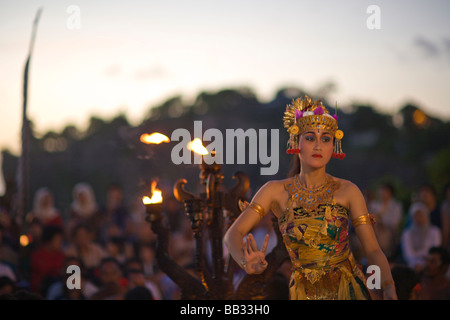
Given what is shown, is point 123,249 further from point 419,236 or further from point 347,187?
point 347,187

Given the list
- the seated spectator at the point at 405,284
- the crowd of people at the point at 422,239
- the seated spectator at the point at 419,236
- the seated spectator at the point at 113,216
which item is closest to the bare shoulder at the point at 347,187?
the seated spectator at the point at 405,284

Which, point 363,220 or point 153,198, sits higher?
point 153,198

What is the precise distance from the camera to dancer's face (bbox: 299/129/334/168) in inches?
135

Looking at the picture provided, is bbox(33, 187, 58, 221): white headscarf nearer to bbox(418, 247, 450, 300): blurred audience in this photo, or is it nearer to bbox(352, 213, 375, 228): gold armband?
bbox(418, 247, 450, 300): blurred audience

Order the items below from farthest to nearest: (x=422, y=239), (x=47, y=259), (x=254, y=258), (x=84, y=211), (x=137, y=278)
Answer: (x=84, y=211) → (x=422, y=239) → (x=47, y=259) → (x=137, y=278) → (x=254, y=258)

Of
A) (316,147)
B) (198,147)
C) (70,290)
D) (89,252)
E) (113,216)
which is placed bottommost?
(70,290)

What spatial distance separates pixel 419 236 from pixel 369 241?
476 centimetres

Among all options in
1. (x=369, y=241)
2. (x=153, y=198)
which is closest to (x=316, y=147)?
(x=369, y=241)

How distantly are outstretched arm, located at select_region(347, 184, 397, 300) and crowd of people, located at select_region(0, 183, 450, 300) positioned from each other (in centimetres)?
185

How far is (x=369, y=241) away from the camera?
3.27 m

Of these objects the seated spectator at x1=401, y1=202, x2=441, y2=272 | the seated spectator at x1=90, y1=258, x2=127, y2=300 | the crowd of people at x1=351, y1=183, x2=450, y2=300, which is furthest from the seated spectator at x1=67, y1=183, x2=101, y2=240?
the seated spectator at x1=401, y1=202, x2=441, y2=272

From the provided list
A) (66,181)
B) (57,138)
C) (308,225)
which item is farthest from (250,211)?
(57,138)

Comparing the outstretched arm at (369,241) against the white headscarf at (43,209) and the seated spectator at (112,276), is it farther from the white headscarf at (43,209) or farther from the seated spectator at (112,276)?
the white headscarf at (43,209)
